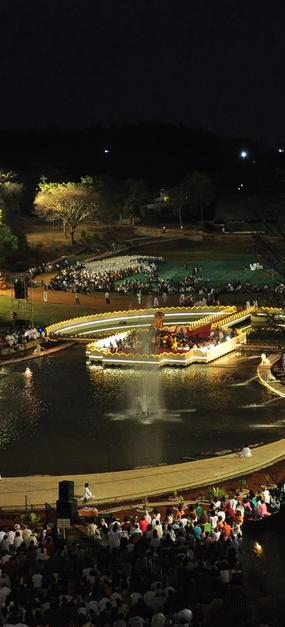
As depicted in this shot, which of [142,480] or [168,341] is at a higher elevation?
[168,341]

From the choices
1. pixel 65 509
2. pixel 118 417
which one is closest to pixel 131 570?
pixel 65 509

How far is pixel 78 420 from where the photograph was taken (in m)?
36.8

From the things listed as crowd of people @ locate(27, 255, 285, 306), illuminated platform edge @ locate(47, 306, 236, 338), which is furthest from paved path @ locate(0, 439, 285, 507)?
crowd of people @ locate(27, 255, 285, 306)


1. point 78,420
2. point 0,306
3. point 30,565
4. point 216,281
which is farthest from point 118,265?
point 30,565

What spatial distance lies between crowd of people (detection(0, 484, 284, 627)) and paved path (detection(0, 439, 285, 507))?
353 centimetres

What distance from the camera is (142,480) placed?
28672mm

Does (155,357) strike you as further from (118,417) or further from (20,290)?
(20,290)

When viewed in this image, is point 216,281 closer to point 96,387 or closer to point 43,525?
point 96,387

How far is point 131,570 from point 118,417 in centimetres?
1954

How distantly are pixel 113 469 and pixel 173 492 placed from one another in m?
3.62

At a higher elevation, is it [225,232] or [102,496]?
[225,232]

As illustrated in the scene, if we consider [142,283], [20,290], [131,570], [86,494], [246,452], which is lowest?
[86,494]

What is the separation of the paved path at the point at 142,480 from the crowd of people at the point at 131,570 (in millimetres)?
3531

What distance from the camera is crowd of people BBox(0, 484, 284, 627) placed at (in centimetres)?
1531
